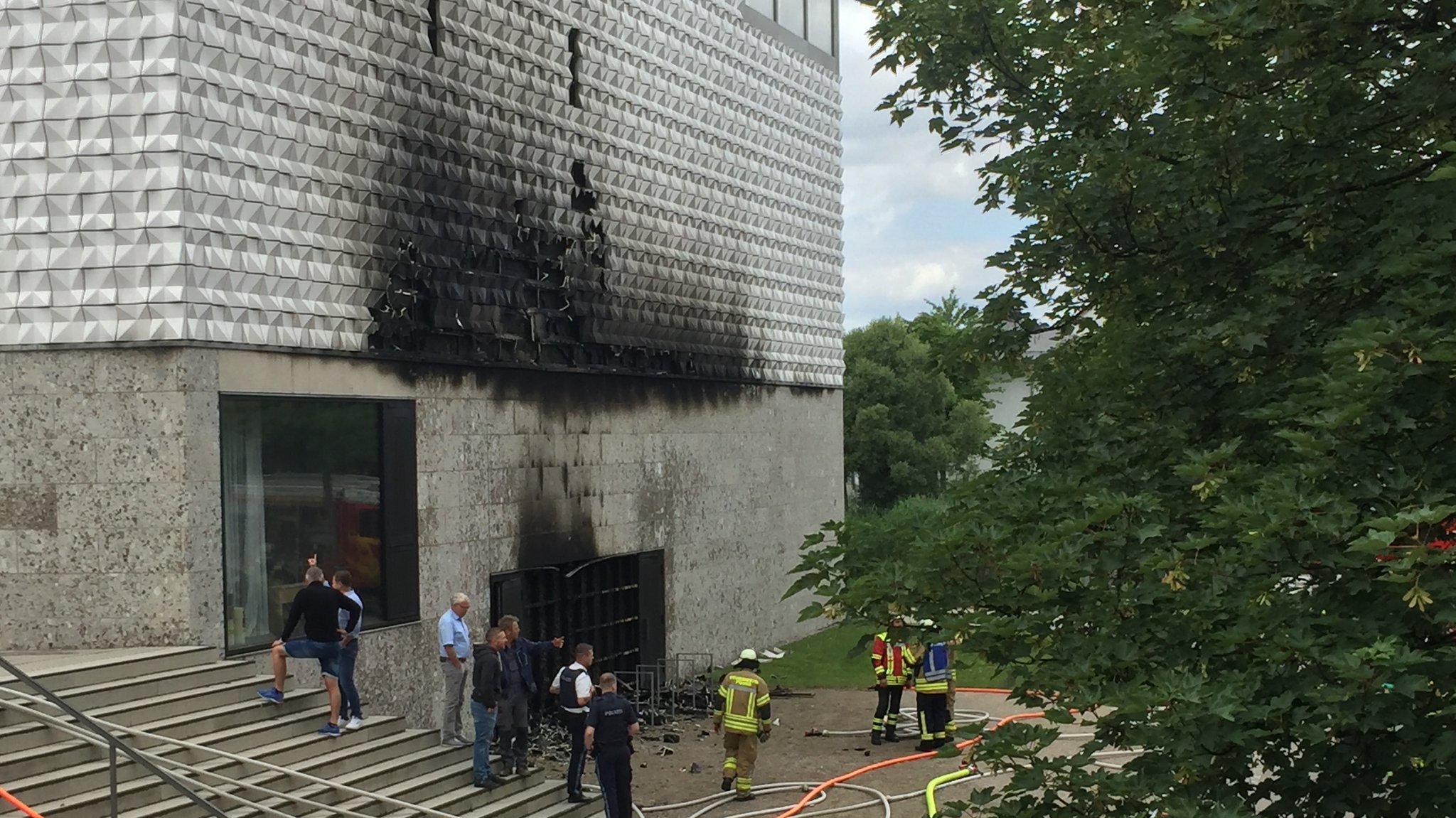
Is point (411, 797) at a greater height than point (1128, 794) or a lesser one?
lesser

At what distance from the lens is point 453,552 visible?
21.9m

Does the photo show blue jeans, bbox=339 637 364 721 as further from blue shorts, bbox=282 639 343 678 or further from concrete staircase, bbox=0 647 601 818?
blue shorts, bbox=282 639 343 678

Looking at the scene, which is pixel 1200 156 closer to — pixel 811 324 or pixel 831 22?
pixel 811 324

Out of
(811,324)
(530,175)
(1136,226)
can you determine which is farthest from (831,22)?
(1136,226)

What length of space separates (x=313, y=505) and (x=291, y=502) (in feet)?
1.47

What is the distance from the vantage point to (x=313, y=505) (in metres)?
19.2

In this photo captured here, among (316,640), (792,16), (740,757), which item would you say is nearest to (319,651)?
(316,640)

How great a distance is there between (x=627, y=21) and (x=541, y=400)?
7642 mm

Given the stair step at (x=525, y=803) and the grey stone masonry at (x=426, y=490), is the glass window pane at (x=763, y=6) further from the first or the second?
A: the stair step at (x=525, y=803)

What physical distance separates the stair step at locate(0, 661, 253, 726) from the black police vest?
3.62 meters

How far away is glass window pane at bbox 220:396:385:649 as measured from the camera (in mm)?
17953

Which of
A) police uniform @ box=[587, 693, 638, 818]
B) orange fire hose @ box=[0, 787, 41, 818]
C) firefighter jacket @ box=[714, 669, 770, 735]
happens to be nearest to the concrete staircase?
orange fire hose @ box=[0, 787, 41, 818]

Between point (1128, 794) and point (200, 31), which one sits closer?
point (1128, 794)

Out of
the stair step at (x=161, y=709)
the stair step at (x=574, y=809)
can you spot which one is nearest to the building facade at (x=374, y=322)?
the stair step at (x=161, y=709)
